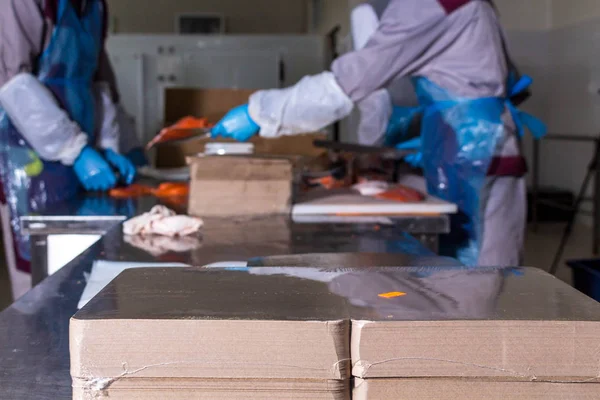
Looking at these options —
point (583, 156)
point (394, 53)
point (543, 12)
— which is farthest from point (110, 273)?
point (543, 12)

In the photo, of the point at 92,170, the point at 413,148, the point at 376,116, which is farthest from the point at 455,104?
the point at 92,170

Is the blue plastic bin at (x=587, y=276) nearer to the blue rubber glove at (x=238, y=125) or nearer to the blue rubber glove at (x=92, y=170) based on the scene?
the blue rubber glove at (x=238, y=125)

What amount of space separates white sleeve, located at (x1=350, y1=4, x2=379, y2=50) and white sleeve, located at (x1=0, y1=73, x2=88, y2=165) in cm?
100

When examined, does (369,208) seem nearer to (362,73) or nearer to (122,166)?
(362,73)

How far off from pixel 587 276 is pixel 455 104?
935mm

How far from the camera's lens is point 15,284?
2.25 metres

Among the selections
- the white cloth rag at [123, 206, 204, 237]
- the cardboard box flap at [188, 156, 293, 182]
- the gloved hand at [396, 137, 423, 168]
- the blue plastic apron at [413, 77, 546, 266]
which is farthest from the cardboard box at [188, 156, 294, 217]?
the gloved hand at [396, 137, 423, 168]

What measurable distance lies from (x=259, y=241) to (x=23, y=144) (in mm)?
1185

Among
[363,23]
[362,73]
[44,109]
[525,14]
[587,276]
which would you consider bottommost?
[587,276]

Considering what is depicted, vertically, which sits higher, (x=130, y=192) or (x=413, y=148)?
(x=413, y=148)

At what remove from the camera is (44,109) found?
2.09 meters

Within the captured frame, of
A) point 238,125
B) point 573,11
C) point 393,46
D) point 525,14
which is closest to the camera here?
point 393,46

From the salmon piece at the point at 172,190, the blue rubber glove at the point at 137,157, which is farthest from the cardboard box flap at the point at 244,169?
the blue rubber glove at the point at 137,157

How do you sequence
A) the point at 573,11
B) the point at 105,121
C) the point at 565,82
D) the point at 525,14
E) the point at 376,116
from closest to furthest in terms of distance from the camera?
the point at 105,121 < the point at 376,116 < the point at 573,11 < the point at 565,82 < the point at 525,14
